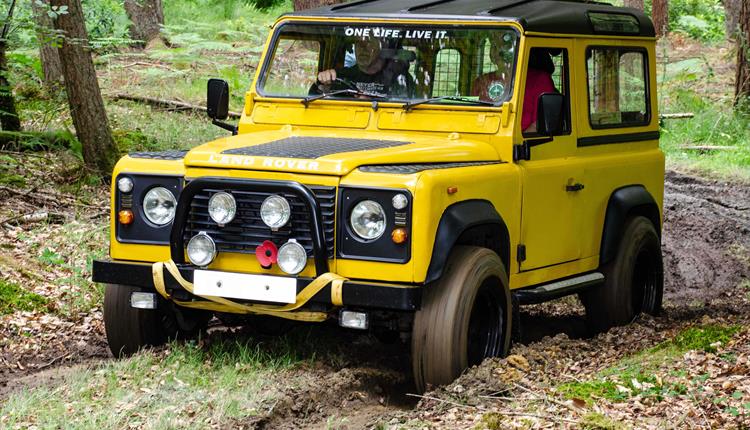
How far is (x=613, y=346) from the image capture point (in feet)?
22.1

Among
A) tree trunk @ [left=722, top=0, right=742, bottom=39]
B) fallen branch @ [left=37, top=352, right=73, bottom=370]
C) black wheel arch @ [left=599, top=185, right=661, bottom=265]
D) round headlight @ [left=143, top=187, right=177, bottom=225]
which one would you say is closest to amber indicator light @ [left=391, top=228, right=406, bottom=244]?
round headlight @ [left=143, top=187, right=177, bottom=225]

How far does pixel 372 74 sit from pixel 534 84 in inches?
39.7

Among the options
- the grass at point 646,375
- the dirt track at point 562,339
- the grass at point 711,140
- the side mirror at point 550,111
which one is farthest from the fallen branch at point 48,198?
the grass at point 711,140

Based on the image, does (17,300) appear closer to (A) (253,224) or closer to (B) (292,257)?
(A) (253,224)

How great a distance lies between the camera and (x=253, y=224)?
5.48 m

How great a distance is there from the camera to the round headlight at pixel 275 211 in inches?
211

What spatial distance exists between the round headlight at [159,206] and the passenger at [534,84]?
7.21 feet

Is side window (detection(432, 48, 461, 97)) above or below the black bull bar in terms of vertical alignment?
above

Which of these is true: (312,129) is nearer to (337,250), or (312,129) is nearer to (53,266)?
(337,250)

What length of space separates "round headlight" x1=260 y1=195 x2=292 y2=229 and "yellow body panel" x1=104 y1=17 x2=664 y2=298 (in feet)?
0.44

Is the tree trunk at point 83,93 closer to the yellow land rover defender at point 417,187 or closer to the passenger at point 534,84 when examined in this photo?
the yellow land rover defender at point 417,187

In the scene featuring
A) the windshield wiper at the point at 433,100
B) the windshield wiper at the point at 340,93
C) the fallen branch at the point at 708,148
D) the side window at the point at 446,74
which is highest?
the side window at the point at 446,74

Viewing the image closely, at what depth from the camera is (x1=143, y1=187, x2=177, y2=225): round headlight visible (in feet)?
18.9

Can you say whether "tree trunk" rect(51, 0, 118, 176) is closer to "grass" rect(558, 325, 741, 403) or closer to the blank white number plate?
the blank white number plate
